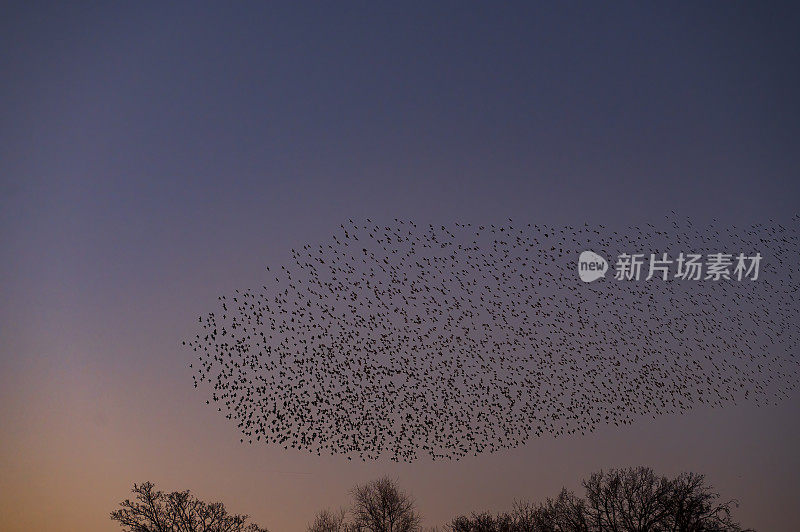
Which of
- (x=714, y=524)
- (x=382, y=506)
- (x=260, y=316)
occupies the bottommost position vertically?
(x=714, y=524)

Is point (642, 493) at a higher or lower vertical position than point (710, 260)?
lower

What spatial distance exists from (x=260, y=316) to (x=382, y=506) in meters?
25.5

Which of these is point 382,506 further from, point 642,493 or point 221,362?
point 221,362

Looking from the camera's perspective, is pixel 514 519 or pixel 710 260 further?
pixel 514 519

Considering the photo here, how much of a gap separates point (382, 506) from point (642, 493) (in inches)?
670

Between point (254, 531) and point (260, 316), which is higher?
point (260, 316)

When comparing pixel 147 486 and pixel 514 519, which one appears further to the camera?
pixel 514 519

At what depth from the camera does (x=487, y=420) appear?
34.9 meters

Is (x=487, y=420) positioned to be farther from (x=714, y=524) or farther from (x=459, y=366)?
(x=714, y=524)

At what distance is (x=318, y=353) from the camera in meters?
34.6

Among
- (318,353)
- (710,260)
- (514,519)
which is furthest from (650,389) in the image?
(514,519)

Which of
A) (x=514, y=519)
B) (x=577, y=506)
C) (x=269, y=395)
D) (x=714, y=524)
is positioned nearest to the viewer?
(x=269, y=395)

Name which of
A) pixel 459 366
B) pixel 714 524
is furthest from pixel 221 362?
pixel 714 524

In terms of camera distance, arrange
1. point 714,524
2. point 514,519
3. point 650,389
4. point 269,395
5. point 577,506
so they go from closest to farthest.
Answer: point 269,395
point 650,389
point 714,524
point 577,506
point 514,519
